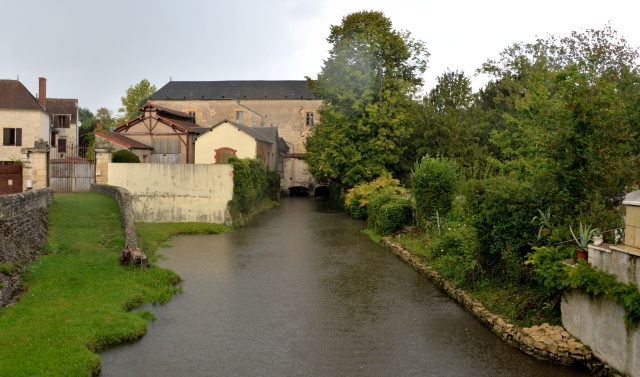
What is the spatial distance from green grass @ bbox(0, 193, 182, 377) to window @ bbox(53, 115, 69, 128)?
36.7 meters

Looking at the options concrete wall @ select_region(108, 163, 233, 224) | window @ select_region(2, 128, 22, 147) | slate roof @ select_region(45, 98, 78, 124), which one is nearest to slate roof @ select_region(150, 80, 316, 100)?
slate roof @ select_region(45, 98, 78, 124)

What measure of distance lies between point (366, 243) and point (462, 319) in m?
11.1

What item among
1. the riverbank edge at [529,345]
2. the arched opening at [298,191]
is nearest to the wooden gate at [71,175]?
the riverbank edge at [529,345]

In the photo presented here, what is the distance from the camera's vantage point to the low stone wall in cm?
1196

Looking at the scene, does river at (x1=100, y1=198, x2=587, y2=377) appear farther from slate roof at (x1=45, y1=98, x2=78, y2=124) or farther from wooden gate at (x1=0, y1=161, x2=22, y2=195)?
slate roof at (x1=45, y1=98, x2=78, y2=124)

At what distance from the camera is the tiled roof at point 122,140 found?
116ft

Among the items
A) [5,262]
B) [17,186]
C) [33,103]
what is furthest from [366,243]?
[33,103]

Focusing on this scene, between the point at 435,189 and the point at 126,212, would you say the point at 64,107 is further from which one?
the point at 435,189

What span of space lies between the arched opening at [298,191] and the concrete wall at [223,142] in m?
18.2

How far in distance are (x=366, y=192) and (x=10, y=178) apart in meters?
18.2

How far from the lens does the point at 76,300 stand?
1200 centimetres

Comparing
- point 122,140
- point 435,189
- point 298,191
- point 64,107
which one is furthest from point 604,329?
point 64,107

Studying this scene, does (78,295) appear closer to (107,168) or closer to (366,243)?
(366,243)

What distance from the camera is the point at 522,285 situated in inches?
488
